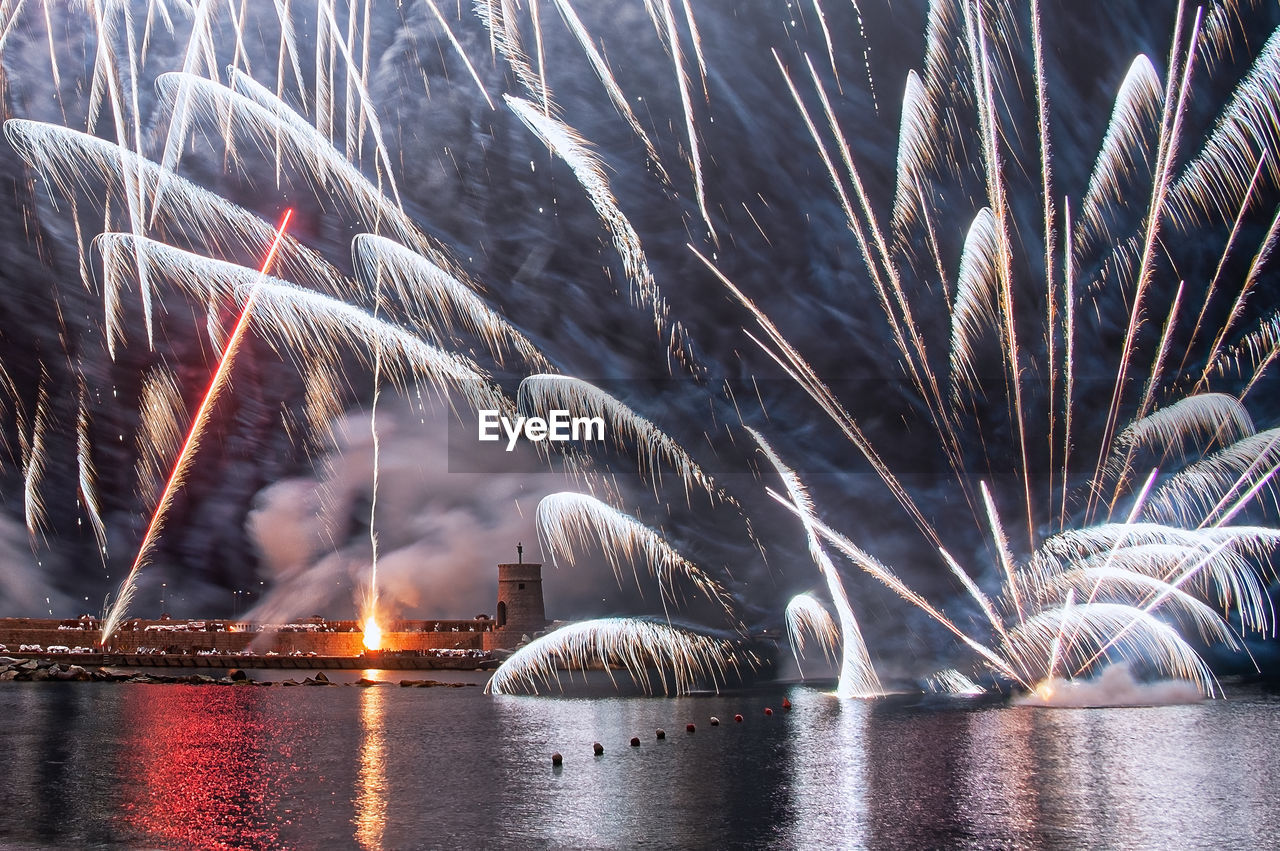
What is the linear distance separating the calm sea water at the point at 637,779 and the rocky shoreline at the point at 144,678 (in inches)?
577

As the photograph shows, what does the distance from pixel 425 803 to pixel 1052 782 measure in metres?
10.5

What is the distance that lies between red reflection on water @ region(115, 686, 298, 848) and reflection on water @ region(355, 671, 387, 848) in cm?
111

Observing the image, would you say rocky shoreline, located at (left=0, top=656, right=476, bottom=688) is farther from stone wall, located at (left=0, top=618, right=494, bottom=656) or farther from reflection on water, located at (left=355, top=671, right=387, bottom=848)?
reflection on water, located at (left=355, top=671, right=387, bottom=848)

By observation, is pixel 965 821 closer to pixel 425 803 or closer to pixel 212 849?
pixel 425 803

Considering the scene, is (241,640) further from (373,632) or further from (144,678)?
(144,678)

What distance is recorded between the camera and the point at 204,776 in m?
19.0

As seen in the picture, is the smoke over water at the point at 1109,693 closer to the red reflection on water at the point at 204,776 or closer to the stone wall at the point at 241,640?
the red reflection on water at the point at 204,776

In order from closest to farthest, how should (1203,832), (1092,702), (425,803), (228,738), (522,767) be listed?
(1203,832) → (425,803) → (522,767) → (228,738) → (1092,702)

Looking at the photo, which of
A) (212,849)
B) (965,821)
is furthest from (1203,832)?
(212,849)

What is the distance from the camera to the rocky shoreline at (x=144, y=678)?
1912 inches

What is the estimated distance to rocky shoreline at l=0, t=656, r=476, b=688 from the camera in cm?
4856

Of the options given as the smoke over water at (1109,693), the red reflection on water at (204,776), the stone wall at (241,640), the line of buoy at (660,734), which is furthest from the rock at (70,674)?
the smoke over water at (1109,693)

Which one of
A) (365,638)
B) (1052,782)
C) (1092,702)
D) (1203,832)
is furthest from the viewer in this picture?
(365,638)

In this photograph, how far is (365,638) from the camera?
6500 cm
